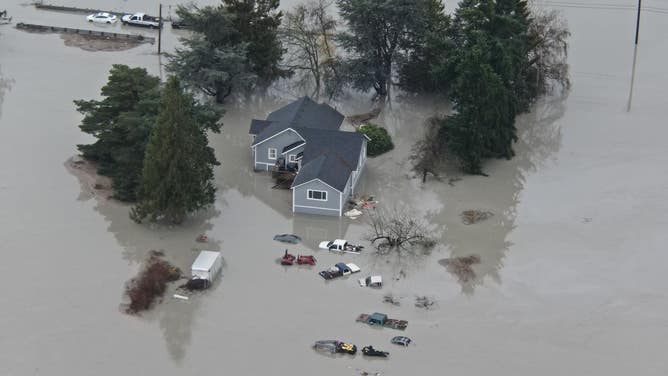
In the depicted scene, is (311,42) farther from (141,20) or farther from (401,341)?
(401,341)

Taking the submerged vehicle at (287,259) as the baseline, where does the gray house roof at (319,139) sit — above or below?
above

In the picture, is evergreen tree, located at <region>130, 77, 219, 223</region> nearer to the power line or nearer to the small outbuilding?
the small outbuilding

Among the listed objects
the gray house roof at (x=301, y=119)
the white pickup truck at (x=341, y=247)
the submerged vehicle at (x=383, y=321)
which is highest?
the gray house roof at (x=301, y=119)

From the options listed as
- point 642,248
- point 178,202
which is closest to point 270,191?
point 178,202

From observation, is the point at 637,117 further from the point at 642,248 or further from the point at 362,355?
the point at 362,355

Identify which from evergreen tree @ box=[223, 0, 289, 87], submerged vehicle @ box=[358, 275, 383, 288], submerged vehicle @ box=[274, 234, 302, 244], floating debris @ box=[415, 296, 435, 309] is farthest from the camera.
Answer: evergreen tree @ box=[223, 0, 289, 87]

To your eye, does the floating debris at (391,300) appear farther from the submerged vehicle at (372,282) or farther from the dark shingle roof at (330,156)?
the dark shingle roof at (330,156)

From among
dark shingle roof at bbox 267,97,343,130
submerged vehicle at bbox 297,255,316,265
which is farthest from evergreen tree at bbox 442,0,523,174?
submerged vehicle at bbox 297,255,316,265

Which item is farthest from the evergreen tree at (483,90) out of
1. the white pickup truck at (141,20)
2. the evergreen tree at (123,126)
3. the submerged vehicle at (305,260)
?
the white pickup truck at (141,20)
